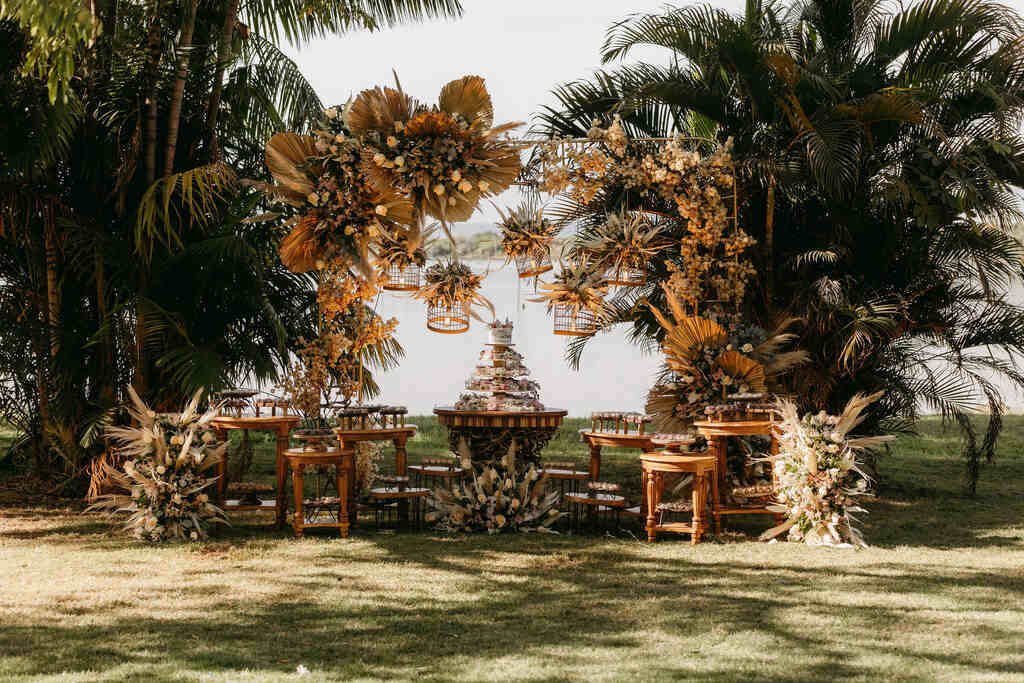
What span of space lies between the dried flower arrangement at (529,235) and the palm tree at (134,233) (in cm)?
216

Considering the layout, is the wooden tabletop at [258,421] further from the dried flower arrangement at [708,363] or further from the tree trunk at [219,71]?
the dried flower arrangement at [708,363]

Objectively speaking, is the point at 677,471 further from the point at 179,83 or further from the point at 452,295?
the point at 179,83

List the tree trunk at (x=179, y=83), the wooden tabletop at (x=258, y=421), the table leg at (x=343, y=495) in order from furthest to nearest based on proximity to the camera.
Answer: the tree trunk at (x=179, y=83), the wooden tabletop at (x=258, y=421), the table leg at (x=343, y=495)

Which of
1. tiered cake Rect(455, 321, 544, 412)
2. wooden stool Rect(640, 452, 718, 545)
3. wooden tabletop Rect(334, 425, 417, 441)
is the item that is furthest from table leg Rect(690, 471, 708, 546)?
wooden tabletop Rect(334, 425, 417, 441)

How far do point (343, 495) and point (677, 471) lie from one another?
2606mm

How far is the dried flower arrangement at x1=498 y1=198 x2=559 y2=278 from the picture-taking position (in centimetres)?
910

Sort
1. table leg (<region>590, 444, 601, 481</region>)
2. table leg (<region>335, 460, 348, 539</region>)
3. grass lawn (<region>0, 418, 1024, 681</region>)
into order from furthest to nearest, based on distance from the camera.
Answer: table leg (<region>590, 444, 601, 481</region>) < table leg (<region>335, 460, 348, 539</region>) < grass lawn (<region>0, 418, 1024, 681</region>)

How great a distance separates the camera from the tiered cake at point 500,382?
871cm

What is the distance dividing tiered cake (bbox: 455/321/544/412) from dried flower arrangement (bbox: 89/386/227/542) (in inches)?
81.9

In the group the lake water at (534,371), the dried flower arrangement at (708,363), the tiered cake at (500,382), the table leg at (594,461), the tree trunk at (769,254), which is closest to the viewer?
the tiered cake at (500,382)

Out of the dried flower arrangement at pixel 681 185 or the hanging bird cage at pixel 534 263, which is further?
the hanging bird cage at pixel 534 263

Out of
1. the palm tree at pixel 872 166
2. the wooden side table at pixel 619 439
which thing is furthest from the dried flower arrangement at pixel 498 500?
the palm tree at pixel 872 166

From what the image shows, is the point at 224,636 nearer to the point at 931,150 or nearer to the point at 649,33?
the point at 649,33

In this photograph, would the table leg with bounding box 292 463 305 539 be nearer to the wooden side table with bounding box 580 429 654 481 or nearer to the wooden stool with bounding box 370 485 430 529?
the wooden stool with bounding box 370 485 430 529
